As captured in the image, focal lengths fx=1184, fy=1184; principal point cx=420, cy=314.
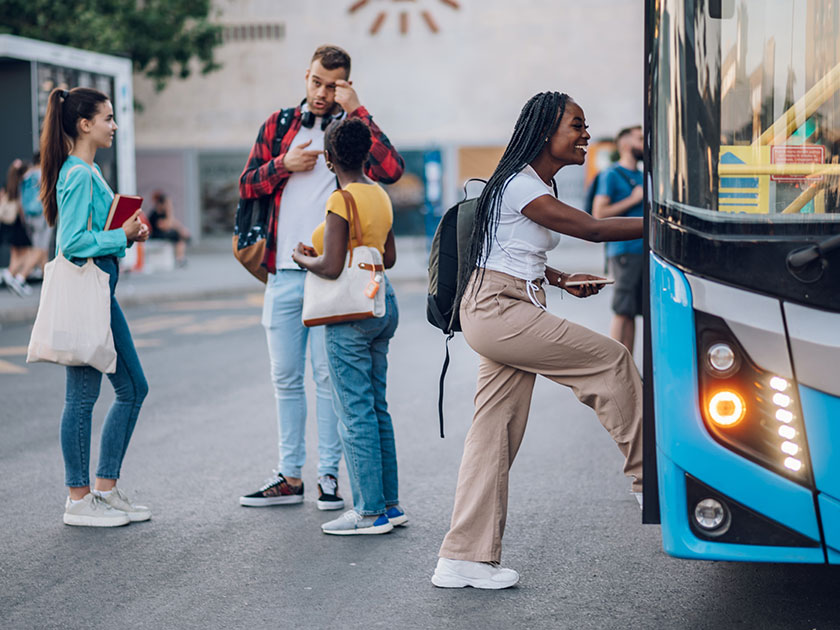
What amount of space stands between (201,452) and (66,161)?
226cm

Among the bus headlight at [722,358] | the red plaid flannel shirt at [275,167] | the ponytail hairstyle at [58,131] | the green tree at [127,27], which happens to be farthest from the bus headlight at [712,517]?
the green tree at [127,27]

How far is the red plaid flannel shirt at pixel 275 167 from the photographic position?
17.6 feet

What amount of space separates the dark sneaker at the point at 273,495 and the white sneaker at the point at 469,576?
58.4 inches

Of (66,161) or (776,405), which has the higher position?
(66,161)

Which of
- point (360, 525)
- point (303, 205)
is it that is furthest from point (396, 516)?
point (303, 205)

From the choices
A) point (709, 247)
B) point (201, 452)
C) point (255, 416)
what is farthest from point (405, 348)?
point (709, 247)

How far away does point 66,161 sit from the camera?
5.20 metres

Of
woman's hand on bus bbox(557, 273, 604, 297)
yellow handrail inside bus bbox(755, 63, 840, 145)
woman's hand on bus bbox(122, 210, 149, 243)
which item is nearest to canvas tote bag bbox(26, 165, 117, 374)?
woman's hand on bus bbox(122, 210, 149, 243)

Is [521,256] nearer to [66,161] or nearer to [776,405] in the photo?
[776,405]

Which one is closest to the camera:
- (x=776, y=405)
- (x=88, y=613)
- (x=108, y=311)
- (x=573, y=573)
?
(x=776, y=405)

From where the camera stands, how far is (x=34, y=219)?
1741cm

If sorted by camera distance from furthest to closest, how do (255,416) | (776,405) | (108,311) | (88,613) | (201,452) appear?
(255,416) → (201,452) → (108,311) → (88,613) → (776,405)

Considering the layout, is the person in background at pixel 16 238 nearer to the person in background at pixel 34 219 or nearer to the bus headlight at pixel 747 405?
the person in background at pixel 34 219

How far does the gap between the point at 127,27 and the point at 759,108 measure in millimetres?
24601
